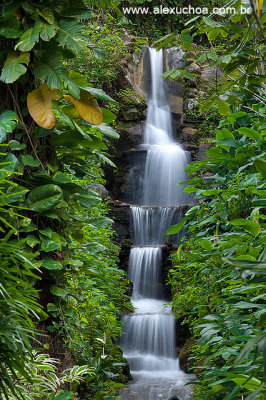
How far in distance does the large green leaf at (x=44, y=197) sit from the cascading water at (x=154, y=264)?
2.40m

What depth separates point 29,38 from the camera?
2.43 meters

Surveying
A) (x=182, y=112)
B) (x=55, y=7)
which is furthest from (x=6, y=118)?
(x=182, y=112)

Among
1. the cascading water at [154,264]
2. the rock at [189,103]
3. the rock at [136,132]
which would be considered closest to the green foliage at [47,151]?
the cascading water at [154,264]

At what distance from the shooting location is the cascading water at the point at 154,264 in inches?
252

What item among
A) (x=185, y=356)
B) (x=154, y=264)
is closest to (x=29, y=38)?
(x=185, y=356)

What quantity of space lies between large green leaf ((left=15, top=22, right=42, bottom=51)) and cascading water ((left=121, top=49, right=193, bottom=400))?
2786 mm

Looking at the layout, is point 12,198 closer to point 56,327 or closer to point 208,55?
point 56,327

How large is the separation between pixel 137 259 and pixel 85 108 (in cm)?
699

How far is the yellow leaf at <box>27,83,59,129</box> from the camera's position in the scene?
2488 mm

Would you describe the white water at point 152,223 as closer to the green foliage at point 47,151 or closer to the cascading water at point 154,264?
the cascading water at point 154,264

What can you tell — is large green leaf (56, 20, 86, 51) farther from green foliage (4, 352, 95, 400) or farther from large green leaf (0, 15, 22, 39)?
green foliage (4, 352, 95, 400)

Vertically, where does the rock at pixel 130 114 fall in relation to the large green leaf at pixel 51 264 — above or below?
above

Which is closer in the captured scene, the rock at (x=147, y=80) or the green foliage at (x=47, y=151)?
the green foliage at (x=47, y=151)

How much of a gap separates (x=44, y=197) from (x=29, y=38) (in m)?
0.87
